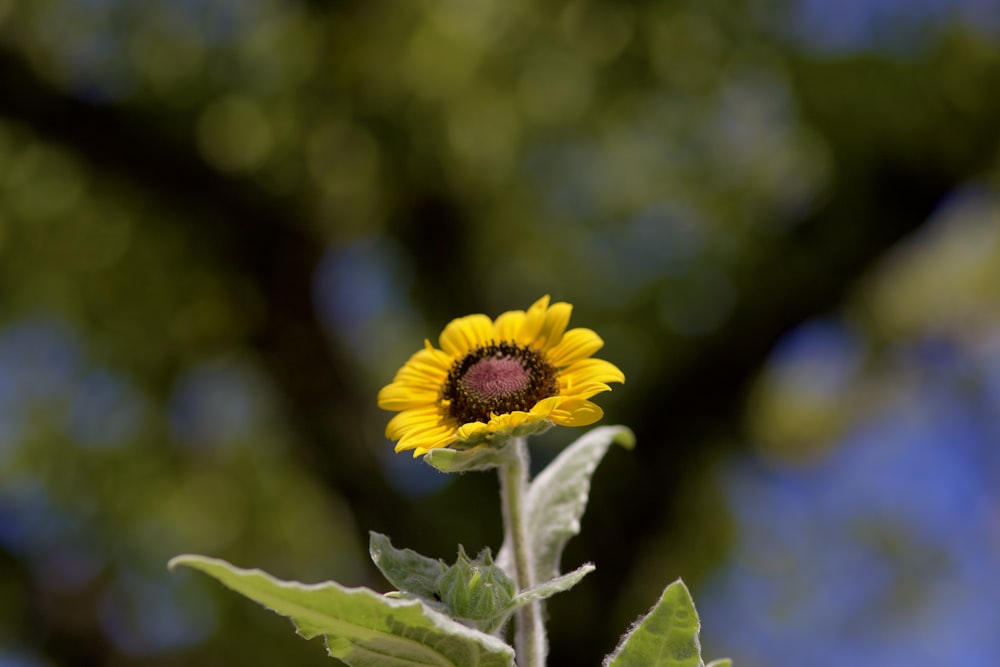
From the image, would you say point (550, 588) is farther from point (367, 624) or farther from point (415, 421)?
point (415, 421)

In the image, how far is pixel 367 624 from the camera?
714mm

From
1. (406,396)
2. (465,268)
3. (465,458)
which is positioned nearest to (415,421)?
(406,396)

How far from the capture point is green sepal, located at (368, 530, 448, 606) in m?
0.82

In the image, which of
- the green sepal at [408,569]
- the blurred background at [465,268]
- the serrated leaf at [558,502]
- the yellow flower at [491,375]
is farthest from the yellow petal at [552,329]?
the blurred background at [465,268]

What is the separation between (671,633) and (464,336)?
50cm

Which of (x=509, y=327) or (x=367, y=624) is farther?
(x=509, y=327)

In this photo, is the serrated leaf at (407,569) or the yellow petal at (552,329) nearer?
the serrated leaf at (407,569)

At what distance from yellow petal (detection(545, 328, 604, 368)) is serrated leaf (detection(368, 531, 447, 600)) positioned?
1.02 feet

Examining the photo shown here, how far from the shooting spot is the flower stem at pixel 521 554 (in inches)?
32.8

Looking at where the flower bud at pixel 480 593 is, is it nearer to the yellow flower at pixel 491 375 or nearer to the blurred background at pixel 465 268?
the yellow flower at pixel 491 375

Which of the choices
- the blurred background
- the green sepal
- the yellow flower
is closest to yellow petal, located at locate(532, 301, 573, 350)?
the yellow flower

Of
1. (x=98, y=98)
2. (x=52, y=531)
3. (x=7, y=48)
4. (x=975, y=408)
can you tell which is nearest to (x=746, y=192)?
(x=975, y=408)

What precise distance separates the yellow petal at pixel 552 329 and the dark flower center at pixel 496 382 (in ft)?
0.05

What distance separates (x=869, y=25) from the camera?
5.61m
